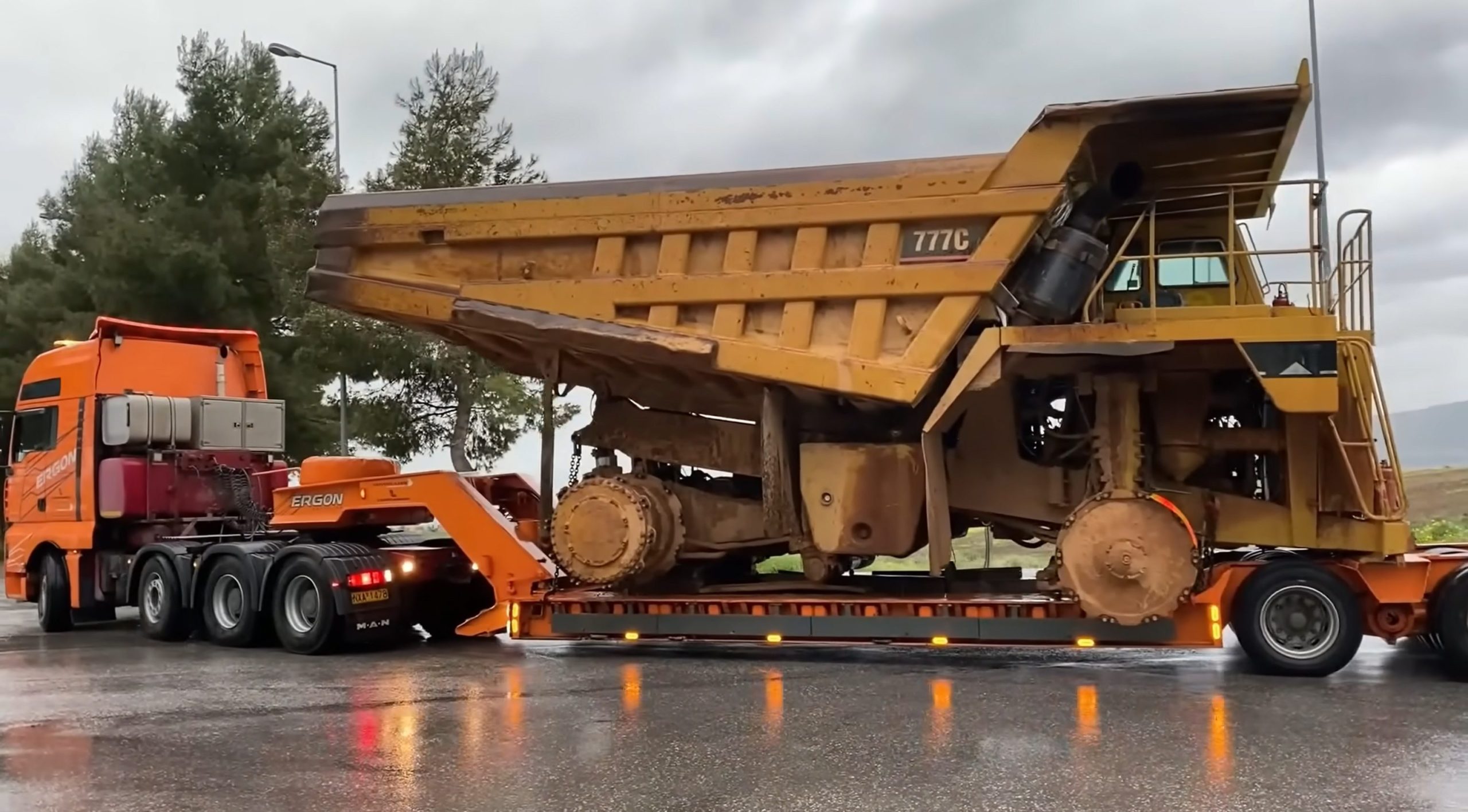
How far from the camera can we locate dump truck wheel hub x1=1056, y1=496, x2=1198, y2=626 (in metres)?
8.30

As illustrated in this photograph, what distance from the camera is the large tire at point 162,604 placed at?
38.7ft

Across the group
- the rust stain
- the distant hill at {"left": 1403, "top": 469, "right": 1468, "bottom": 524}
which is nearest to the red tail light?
the rust stain

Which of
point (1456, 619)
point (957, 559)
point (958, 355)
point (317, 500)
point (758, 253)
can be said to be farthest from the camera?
point (957, 559)

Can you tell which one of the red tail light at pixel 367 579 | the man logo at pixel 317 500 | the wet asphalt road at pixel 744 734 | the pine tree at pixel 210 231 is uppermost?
the pine tree at pixel 210 231

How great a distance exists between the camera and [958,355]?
884cm

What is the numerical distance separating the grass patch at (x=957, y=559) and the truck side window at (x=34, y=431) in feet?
25.2

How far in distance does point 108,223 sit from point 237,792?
73.5ft

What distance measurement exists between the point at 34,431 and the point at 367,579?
17.6 feet

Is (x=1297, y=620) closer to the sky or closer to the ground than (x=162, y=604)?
closer to the ground

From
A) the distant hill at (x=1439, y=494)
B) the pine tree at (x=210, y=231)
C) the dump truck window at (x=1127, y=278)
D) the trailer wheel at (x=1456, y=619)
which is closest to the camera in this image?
the trailer wheel at (x=1456, y=619)

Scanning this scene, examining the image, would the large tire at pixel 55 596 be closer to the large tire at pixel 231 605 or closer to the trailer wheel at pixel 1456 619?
the large tire at pixel 231 605

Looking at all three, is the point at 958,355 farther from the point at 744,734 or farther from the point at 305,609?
the point at 305,609

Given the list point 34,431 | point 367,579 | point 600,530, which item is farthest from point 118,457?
point 600,530

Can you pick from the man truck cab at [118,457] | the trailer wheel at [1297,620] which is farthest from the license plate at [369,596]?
the trailer wheel at [1297,620]
